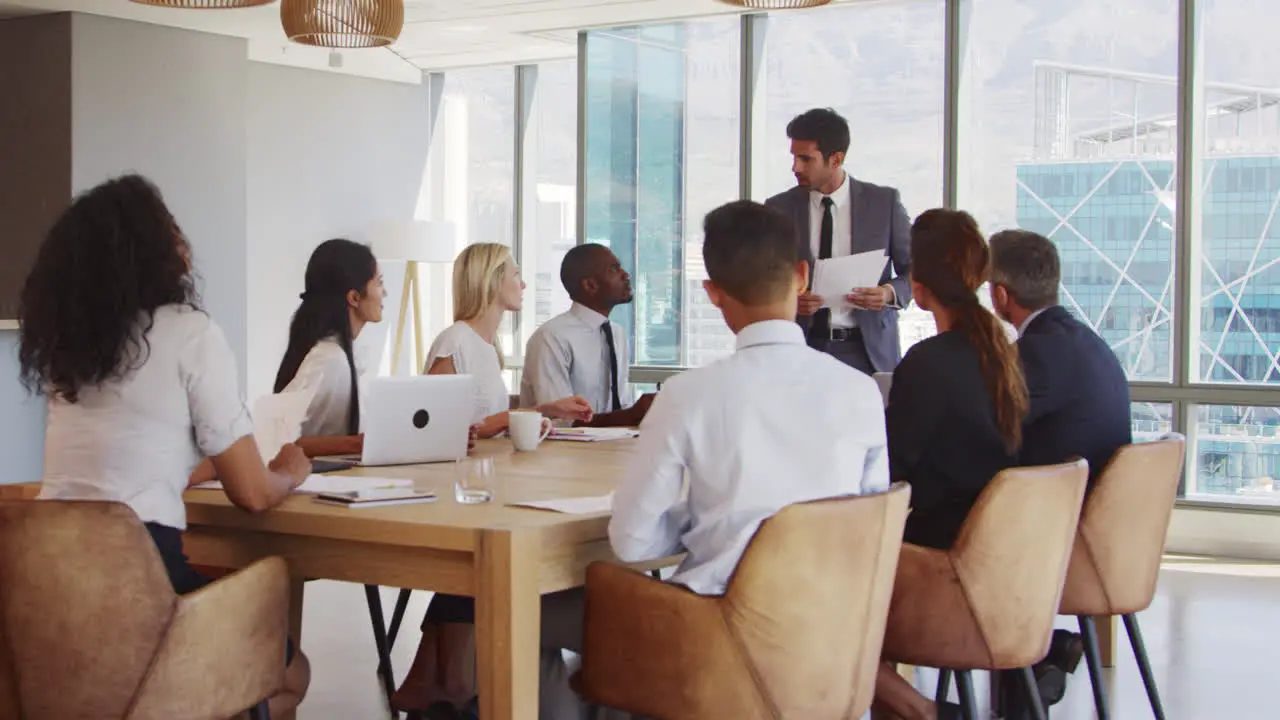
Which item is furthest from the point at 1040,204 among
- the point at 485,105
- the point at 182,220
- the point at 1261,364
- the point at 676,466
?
the point at 676,466

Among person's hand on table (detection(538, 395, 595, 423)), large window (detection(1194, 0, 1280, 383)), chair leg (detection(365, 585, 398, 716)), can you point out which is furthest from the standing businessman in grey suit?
large window (detection(1194, 0, 1280, 383))

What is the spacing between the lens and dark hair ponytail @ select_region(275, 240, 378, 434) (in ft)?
13.7

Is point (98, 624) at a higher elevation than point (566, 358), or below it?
below

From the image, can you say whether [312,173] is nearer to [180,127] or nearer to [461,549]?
[180,127]

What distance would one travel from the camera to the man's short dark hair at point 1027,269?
3852 mm

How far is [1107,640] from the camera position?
4.89 meters

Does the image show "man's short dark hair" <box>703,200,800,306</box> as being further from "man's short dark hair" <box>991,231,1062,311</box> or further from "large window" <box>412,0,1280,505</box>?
"large window" <box>412,0,1280,505</box>

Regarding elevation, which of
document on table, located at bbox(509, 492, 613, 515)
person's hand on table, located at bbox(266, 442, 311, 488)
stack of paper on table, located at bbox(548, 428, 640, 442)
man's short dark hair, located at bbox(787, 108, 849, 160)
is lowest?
document on table, located at bbox(509, 492, 613, 515)

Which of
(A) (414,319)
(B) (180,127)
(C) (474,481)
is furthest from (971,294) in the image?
(A) (414,319)

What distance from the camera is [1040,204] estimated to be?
7785 mm

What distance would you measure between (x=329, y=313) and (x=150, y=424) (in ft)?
5.06

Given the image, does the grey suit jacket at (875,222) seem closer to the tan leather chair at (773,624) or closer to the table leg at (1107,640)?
the table leg at (1107,640)

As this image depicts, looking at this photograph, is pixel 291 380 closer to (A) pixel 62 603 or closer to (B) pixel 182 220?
(A) pixel 62 603

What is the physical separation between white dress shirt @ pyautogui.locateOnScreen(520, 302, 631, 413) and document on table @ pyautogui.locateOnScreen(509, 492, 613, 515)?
6.50 ft
